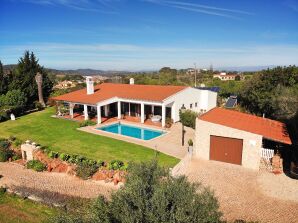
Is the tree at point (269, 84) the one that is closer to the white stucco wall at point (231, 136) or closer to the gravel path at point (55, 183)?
the white stucco wall at point (231, 136)

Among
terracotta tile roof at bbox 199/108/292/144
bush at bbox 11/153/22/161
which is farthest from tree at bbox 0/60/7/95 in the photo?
terracotta tile roof at bbox 199/108/292/144

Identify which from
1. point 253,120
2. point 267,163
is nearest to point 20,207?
point 267,163

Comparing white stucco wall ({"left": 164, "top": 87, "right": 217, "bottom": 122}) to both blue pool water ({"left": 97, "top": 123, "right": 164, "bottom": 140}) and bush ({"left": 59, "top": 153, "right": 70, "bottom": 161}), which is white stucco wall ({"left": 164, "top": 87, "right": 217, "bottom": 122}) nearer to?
blue pool water ({"left": 97, "top": 123, "right": 164, "bottom": 140})

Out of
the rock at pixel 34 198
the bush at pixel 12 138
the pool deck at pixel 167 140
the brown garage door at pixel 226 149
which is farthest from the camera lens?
the bush at pixel 12 138

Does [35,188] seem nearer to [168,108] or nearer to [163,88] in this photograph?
[168,108]

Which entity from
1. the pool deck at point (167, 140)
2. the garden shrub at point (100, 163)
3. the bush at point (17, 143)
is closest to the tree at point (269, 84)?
the pool deck at point (167, 140)
